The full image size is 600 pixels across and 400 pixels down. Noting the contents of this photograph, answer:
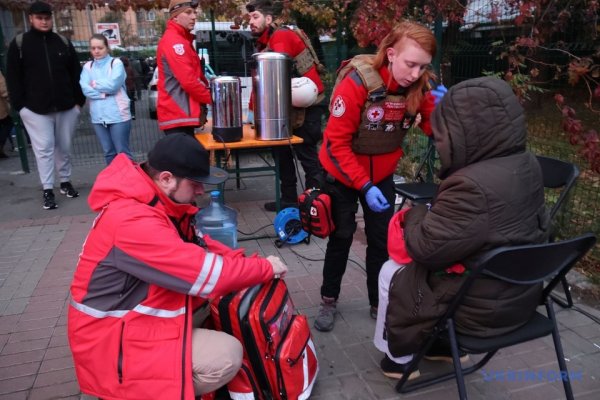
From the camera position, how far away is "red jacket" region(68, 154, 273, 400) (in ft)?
6.02

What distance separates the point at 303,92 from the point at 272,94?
0.48m

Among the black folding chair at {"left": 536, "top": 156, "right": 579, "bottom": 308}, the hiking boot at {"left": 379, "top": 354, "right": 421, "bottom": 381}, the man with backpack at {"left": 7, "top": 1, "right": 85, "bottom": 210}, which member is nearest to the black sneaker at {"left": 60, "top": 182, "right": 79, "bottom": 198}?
the man with backpack at {"left": 7, "top": 1, "right": 85, "bottom": 210}

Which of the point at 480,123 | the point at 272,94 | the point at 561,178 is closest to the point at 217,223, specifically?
the point at 272,94

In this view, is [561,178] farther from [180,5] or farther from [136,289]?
[180,5]

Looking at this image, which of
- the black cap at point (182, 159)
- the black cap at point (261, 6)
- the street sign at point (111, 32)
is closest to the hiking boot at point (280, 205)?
the black cap at point (261, 6)

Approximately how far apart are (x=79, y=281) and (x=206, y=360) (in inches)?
23.3

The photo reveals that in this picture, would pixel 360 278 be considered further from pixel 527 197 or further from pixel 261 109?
pixel 527 197

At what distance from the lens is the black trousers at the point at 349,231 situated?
2852mm

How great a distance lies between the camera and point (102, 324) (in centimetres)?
193

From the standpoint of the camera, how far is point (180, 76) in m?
4.21

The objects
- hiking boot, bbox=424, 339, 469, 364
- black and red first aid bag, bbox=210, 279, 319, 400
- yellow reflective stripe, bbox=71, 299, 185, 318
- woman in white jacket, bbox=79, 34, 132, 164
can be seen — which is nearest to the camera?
yellow reflective stripe, bbox=71, 299, 185, 318

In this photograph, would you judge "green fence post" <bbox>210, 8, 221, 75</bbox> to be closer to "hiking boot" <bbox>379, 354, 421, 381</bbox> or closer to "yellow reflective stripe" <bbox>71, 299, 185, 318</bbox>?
"hiking boot" <bbox>379, 354, 421, 381</bbox>

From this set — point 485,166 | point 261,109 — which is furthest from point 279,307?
point 261,109

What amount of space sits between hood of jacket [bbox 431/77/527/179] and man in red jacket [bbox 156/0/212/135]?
9.23 ft
